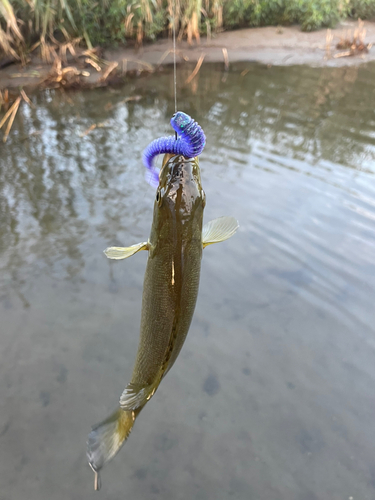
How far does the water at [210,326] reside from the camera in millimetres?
2189

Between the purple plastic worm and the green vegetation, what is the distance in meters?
6.67

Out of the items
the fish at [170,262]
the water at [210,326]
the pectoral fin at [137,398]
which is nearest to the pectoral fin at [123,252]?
the fish at [170,262]

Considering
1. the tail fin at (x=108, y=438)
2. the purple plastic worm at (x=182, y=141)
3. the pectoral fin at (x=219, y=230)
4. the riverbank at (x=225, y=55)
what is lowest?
the tail fin at (x=108, y=438)

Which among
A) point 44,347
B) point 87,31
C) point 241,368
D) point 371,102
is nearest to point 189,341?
point 241,368

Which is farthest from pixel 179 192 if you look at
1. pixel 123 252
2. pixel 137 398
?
pixel 137 398

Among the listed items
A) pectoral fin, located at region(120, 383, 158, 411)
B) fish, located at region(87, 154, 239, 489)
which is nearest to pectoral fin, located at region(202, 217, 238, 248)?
fish, located at region(87, 154, 239, 489)

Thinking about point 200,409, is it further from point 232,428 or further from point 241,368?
point 241,368

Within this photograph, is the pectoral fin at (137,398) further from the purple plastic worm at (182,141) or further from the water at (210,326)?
the water at (210,326)

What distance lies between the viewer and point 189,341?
9.44 feet

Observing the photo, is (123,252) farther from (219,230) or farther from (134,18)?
(134,18)

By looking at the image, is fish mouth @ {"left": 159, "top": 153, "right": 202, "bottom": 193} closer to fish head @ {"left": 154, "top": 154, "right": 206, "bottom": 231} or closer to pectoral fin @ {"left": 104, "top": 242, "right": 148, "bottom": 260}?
fish head @ {"left": 154, "top": 154, "right": 206, "bottom": 231}

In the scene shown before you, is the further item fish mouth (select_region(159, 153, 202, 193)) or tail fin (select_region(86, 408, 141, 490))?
tail fin (select_region(86, 408, 141, 490))

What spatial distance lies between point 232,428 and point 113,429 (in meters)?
1.17

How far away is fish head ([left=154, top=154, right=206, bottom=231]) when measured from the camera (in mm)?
1250
